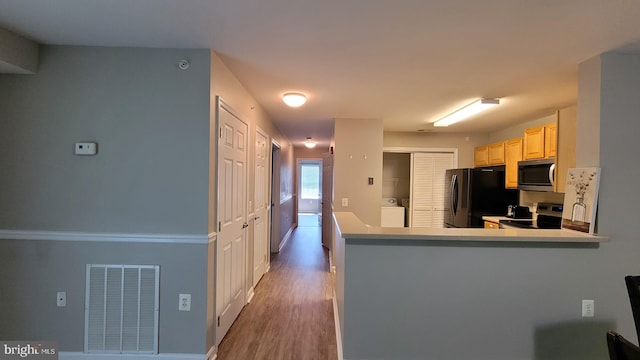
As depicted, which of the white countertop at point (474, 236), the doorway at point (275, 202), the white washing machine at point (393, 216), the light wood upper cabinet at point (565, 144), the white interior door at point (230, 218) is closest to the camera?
the white countertop at point (474, 236)

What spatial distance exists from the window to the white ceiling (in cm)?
895

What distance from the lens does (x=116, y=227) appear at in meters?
2.18

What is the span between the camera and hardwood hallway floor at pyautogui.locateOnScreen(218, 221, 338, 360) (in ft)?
7.98

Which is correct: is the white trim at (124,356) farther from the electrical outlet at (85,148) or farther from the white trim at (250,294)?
the electrical outlet at (85,148)

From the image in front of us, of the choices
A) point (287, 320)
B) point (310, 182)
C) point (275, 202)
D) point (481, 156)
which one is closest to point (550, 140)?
point (481, 156)

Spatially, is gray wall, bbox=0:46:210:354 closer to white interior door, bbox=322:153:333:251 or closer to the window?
white interior door, bbox=322:153:333:251

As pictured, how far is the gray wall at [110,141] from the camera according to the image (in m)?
2.16

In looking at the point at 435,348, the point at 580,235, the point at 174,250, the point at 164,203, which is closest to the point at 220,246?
the point at 174,250

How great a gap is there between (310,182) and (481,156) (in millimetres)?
7696

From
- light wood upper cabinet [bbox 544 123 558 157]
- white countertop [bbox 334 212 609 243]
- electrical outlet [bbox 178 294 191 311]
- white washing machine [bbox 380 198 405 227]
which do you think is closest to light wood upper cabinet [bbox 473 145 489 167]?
light wood upper cabinet [bbox 544 123 558 157]

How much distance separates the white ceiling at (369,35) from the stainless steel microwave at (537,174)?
2.84 ft

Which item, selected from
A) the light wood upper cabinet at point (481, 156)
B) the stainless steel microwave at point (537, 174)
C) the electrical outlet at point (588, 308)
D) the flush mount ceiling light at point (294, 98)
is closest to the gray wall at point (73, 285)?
the flush mount ceiling light at point (294, 98)

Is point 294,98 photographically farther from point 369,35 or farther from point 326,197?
point 326,197

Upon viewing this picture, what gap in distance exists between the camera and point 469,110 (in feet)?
11.6
